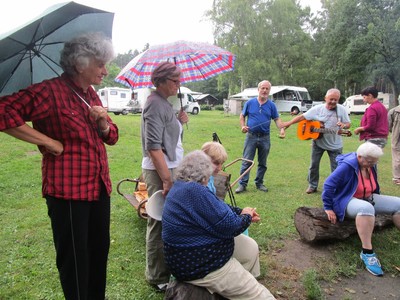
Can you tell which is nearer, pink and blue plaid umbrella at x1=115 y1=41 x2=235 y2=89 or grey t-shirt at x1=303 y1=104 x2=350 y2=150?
pink and blue plaid umbrella at x1=115 y1=41 x2=235 y2=89

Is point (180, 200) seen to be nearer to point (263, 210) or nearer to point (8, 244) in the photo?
point (8, 244)

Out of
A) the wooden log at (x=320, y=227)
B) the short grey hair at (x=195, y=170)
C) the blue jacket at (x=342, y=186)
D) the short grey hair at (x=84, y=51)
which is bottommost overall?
the wooden log at (x=320, y=227)

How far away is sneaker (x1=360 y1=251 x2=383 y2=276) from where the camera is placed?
3340 millimetres

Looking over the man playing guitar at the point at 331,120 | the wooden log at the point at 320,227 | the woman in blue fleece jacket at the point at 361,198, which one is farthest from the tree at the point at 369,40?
the wooden log at the point at 320,227

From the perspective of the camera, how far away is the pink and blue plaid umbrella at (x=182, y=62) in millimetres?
3090

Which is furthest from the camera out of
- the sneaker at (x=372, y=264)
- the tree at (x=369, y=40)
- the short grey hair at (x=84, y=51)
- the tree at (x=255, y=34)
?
the tree at (x=255, y=34)

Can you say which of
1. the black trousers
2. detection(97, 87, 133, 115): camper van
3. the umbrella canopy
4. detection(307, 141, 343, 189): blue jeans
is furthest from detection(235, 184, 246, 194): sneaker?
detection(97, 87, 133, 115): camper van

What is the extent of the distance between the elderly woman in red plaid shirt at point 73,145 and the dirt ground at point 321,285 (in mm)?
1896

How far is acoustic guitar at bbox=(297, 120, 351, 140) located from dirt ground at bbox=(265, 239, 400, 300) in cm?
238

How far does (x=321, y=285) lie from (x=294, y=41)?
36.2 m

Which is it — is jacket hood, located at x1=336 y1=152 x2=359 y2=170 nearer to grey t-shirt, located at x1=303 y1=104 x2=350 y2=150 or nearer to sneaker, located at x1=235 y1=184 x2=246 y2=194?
grey t-shirt, located at x1=303 y1=104 x2=350 y2=150

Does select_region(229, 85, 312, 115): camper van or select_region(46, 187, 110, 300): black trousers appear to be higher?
select_region(229, 85, 312, 115): camper van

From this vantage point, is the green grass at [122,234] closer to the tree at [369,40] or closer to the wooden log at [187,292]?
the wooden log at [187,292]

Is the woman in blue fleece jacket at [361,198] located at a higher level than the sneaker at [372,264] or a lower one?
higher
